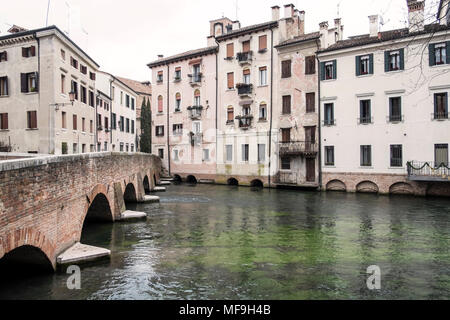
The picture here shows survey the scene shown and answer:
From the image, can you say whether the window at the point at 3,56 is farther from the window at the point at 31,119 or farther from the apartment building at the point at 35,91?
the window at the point at 31,119

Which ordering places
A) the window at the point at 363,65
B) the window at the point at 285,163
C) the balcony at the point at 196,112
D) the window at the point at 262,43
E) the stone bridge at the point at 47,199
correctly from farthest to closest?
the balcony at the point at 196,112
the window at the point at 262,43
the window at the point at 285,163
the window at the point at 363,65
the stone bridge at the point at 47,199

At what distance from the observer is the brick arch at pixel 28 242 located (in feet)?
21.6

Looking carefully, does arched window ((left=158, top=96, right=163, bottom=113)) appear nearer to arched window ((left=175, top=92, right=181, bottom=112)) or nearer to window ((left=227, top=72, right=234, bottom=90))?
arched window ((left=175, top=92, right=181, bottom=112))

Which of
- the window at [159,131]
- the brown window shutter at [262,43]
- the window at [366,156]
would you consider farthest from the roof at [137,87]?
the window at [366,156]

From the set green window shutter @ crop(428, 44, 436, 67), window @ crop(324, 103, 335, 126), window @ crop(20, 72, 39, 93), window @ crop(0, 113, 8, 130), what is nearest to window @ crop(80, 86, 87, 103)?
window @ crop(20, 72, 39, 93)

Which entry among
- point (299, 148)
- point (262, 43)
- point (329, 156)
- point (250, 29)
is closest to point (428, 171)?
point (329, 156)

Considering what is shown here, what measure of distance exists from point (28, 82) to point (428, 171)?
91.4 feet

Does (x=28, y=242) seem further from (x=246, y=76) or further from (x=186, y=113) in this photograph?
(x=186, y=113)

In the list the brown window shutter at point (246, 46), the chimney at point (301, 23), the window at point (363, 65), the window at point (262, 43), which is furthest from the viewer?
the brown window shutter at point (246, 46)

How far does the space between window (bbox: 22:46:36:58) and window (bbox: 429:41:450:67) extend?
26.6 m

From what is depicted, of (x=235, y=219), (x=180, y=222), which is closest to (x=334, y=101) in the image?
(x=235, y=219)

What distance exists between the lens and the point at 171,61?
40.5m

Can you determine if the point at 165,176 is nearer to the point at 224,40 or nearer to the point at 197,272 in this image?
the point at 224,40

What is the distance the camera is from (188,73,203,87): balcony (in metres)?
38.2
